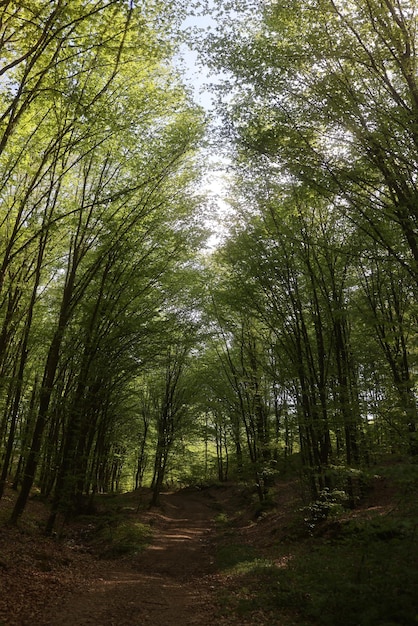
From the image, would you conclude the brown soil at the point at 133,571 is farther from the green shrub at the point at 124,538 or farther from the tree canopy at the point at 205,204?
the tree canopy at the point at 205,204

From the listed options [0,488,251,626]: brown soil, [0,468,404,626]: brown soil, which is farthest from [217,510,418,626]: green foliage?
[0,488,251,626]: brown soil

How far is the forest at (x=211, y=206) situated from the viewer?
6477 millimetres

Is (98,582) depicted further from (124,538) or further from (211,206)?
(211,206)

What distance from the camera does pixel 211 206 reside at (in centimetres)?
1344

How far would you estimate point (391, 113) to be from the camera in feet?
19.9

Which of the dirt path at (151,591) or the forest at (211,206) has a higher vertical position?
the forest at (211,206)

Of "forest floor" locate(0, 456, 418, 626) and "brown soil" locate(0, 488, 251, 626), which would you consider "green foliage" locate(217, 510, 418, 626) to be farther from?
"brown soil" locate(0, 488, 251, 626)

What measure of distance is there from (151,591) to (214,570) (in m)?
2.36

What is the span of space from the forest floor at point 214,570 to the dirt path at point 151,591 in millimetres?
22

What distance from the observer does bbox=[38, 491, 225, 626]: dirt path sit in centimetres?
636

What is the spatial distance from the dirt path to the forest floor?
0.02 m

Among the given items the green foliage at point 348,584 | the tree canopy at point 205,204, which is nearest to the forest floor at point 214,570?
the green foliage at point 348,584

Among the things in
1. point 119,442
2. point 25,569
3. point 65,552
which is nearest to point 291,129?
point 25,569

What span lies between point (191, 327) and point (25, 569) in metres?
9.68
